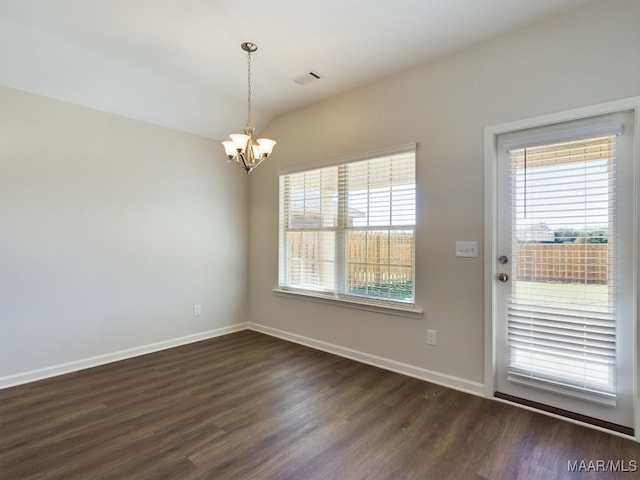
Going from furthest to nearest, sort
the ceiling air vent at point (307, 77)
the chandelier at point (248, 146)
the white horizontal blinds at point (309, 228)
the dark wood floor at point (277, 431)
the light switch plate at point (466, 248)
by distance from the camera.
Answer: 1. the white horizontal blinds at point (309, 228)
2. the ceiling air vent at point (307, 77)
3. the light switch plate at point (466, 248)
4. the chandelier at point (248, 146)
5. the dark wood floor at point (277, 431)

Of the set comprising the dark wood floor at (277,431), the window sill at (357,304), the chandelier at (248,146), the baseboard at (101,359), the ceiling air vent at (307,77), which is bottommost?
the dark wood floor at (277,431)

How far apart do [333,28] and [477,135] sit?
4.70ft

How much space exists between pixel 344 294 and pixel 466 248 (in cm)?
142

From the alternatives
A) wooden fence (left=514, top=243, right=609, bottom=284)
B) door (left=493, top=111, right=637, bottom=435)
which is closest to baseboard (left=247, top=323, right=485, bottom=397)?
door (left=493, top=111, right=637, bottom=435)

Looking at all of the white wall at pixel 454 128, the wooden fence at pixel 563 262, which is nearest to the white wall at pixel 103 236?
the white wall at pixel 454 128

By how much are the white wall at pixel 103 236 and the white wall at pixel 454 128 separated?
1.41 m

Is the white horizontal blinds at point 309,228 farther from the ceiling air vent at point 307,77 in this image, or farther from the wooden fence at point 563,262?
the wooden fence at point 563,262

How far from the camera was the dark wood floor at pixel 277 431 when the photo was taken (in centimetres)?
186

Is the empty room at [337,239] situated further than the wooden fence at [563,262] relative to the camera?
No

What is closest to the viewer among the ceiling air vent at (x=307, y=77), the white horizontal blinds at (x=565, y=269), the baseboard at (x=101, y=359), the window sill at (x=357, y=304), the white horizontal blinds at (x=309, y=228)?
the white horizontal blinds at (x=565, y=269)

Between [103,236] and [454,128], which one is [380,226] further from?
[103,236]

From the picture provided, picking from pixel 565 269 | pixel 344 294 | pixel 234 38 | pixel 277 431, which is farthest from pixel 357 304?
pixel 234 38

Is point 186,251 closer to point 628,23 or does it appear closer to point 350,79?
point 350,79

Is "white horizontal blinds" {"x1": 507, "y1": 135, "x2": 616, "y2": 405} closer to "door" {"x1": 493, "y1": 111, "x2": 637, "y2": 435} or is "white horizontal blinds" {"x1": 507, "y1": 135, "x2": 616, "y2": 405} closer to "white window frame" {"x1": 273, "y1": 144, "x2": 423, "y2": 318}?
"door" {"x1": 493, "y1": 111, "x2": 637, "y2": 435}
